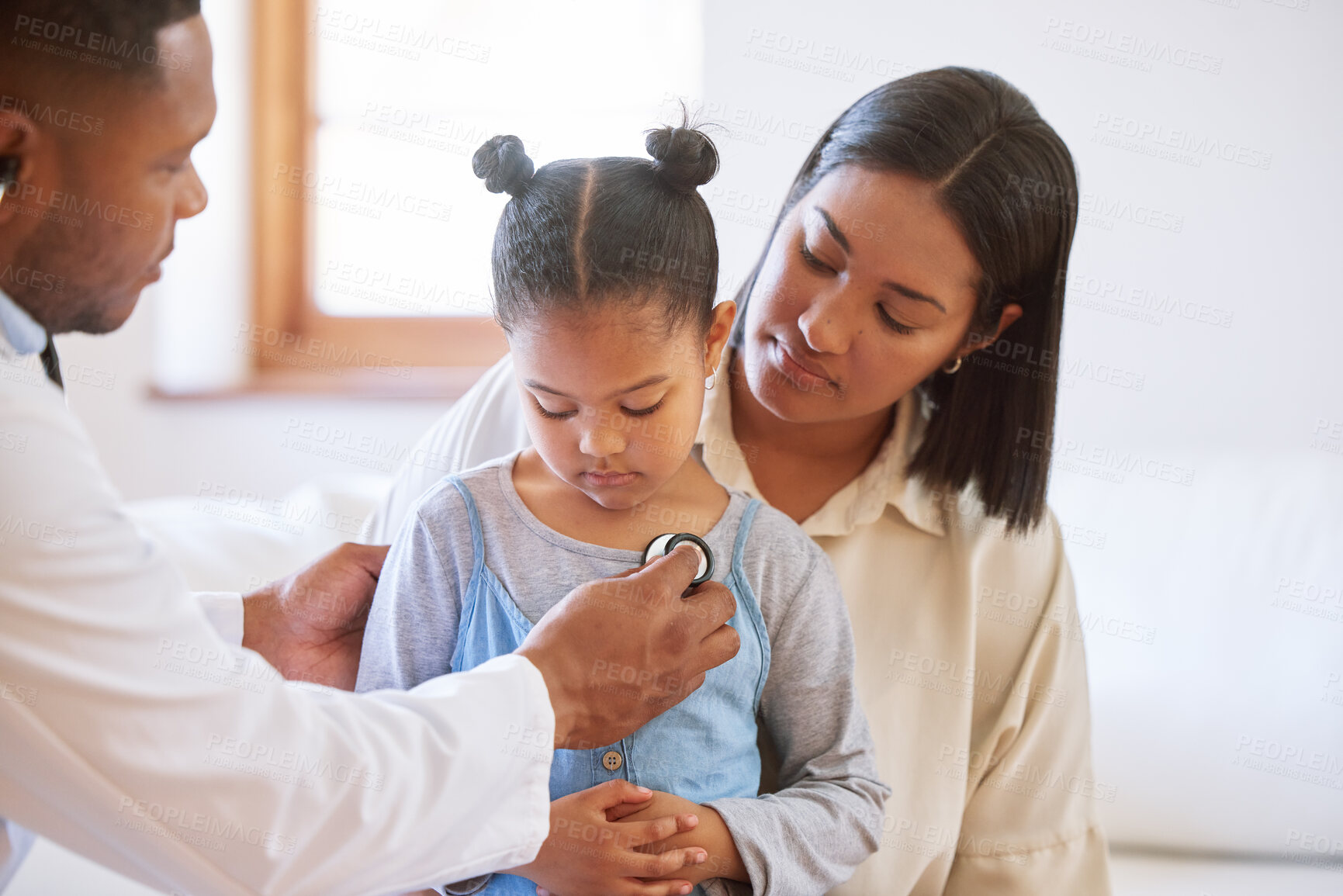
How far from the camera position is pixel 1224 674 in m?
1.80

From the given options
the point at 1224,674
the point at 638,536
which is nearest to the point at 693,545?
the point at 638,536

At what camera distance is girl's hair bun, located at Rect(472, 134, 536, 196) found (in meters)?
0.97

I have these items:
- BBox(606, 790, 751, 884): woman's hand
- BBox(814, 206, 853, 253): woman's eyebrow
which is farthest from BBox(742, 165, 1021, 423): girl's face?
BBox(606, 790, 751, 884): woman's hand

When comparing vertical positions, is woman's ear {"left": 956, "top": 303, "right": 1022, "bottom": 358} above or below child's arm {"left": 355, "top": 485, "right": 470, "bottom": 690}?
above

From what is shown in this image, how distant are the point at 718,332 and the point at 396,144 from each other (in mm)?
2114

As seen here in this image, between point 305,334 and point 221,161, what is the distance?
20.2 inches

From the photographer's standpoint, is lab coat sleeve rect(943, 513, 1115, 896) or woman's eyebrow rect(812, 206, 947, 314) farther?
lab coat sleeve rect(943, 513, 1115, 896)

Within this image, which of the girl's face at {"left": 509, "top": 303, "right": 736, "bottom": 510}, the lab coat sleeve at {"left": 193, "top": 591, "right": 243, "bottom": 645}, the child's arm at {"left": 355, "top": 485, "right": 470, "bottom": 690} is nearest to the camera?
the girl's face at {"left": 509, "top": 303, "right": 736, "bottom": 510}

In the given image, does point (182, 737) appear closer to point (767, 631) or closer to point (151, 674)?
point (151, 674)

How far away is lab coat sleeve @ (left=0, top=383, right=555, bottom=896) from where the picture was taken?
0.76 metres

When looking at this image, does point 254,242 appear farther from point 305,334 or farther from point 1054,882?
point 1054,882

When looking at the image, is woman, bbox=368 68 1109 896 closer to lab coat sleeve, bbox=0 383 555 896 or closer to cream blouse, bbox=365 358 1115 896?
cream blouse, bbox=365 358 1115 896

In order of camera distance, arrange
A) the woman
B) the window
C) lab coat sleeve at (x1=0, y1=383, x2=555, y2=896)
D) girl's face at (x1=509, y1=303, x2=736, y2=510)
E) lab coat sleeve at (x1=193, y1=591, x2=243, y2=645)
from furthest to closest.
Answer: the window
the woman
lab coat sleeve at (x1=193, y1=591, x2=243, y2=645)
girl's face at (x1=509, y1=303, x2=736, y2=510)
lab coat sleeve at (x1=0, y1=383, x2=555, y2=896)

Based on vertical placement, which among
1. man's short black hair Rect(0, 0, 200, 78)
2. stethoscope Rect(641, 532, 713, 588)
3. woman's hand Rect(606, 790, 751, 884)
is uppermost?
man's short black hair Rect(0, 0, 200, 78)
